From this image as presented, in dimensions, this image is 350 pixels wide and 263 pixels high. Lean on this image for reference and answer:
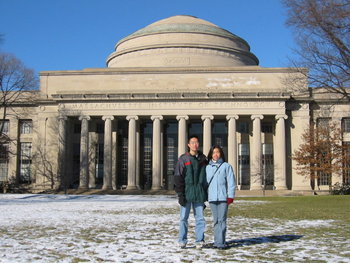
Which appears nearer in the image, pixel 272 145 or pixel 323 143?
pixel 323 143

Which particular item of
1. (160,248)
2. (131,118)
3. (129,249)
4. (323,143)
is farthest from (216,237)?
(131,118)

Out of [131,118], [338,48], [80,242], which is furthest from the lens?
[131,118]

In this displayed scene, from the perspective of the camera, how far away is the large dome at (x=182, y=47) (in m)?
66.3

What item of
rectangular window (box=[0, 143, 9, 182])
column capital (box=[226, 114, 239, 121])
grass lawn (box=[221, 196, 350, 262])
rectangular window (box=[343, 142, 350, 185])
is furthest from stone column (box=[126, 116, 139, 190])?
grass lawn (box=[221, 196, 350, 262])

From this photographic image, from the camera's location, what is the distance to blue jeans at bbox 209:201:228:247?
10477mm

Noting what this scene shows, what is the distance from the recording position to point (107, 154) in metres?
56.1

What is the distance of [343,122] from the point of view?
198 feet

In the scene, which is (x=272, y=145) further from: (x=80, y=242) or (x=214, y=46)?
(x=80, y=242)

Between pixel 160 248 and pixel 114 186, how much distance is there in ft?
156

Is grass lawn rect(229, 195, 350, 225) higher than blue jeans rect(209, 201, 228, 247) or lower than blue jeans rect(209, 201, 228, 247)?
lower

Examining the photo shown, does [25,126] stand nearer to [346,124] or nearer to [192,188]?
[346,124]

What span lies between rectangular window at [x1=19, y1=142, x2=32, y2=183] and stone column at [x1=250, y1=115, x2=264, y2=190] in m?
28.5

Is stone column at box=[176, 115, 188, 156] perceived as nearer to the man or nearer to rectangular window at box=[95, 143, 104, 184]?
rectangular window at box=[95, 143, 104, 184]

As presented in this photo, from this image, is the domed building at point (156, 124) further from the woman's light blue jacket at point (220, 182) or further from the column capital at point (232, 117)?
the woman's light blue jacket at point (220, 182)
